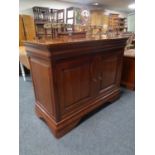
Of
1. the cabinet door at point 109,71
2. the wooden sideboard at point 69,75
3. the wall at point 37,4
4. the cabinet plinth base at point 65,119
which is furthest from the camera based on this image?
the wall at point 37,4

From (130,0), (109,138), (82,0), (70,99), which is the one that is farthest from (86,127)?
(130,0)

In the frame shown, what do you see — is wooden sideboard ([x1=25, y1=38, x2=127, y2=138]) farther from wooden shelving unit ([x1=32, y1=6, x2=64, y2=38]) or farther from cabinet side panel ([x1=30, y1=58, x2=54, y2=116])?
wooden shelving unit ([x1=32, y1=6, x2=64, y2=38])

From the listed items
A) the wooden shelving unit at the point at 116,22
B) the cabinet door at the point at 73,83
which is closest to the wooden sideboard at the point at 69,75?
the cabinet door at the point at 73,83

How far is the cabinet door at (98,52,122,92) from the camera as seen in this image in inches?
64.3

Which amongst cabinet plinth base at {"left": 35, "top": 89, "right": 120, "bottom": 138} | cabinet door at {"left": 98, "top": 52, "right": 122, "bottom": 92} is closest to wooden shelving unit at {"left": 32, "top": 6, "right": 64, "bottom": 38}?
cabinet door at {"left": 98, "top": 52, "right": 122, "bottom": 92}

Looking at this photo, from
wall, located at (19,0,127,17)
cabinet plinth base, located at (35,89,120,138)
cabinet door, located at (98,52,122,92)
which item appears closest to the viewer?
cabinet plinth base, located at (35,89,120,138)

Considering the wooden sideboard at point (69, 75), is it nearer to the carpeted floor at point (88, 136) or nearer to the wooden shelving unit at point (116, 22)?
the carpeted floor at point (88, 136)

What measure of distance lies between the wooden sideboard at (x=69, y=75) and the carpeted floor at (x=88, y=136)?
103 mm

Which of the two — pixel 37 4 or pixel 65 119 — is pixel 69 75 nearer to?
pixel 65 119

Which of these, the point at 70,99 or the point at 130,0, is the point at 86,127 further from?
the point at 130,0

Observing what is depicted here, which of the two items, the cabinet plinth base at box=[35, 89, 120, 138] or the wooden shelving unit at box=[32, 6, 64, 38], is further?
the wooden shelving unit at box=[32, 6, 64, 38]

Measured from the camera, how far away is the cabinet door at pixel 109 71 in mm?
1634
